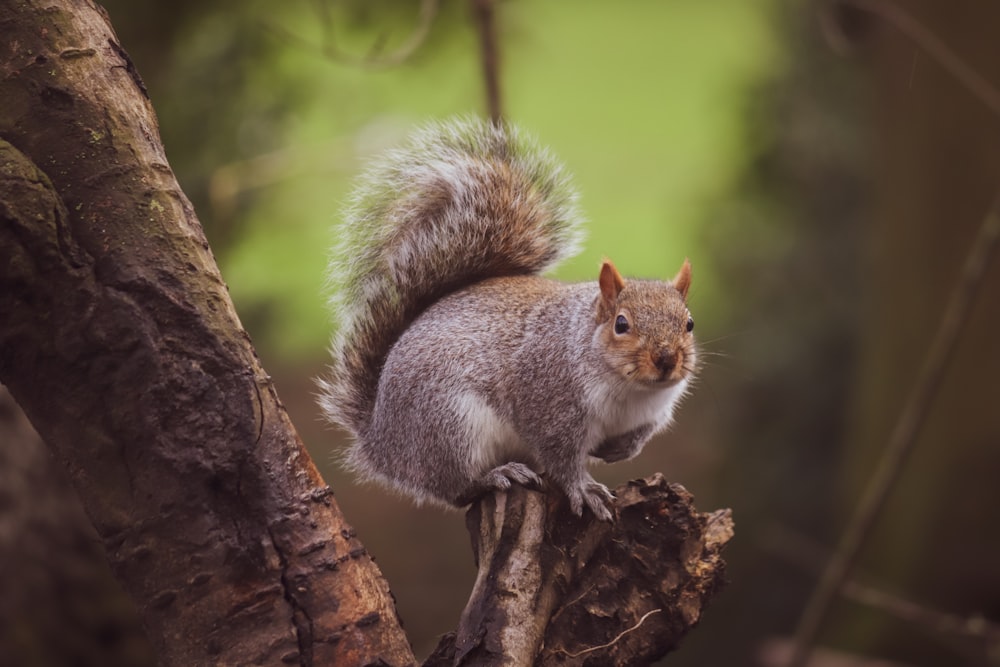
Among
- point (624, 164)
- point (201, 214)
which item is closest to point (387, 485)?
point (201, 214)

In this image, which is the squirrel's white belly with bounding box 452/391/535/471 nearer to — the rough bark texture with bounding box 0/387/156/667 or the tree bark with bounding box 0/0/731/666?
the tree bark with bounding box 0/0/731/666

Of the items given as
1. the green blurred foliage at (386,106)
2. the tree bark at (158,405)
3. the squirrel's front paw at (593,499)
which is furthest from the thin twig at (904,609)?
the green blurred foliage at (386,106)

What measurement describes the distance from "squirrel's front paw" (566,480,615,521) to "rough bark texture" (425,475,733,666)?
0.7 inches

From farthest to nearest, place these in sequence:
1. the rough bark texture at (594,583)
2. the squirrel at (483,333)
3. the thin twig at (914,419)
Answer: the thin twig at (914,419) < the squirrel at (483,333) < the rough bark texture at (594,583)

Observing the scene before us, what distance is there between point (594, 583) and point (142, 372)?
630mm

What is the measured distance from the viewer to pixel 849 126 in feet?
15.2

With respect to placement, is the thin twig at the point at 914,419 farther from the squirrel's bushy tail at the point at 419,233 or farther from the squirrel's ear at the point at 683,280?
the squirrel's bushy tail at the point at 419,233

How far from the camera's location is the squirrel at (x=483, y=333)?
5.73 feet

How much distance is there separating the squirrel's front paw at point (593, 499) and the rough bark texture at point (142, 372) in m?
0.37

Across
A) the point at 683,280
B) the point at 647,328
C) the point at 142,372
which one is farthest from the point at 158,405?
the point at 683,280

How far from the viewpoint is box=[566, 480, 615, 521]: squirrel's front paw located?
1476mm

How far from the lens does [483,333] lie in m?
1.87

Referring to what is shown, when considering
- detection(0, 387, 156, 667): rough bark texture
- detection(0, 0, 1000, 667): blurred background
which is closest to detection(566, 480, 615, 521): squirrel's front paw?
detection(0, 0, 1000, 667): blurred background

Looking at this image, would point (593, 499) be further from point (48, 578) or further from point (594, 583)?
point (48, 578)
